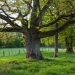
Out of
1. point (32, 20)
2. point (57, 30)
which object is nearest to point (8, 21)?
point (32, 20)

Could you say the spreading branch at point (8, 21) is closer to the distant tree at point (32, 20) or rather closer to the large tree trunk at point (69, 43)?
the distant tree at point (32, 20)

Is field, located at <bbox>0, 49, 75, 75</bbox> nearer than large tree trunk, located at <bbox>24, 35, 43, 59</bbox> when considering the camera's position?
Yes

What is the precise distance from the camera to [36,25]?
2741 cm

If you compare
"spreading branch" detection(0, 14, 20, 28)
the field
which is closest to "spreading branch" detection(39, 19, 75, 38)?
"spreading branch" detection(0, 14, 20, 28)

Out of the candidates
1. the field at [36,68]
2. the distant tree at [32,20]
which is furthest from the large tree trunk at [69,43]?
the field at [36,68]

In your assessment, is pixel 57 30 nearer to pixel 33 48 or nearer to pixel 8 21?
pixel 33 48

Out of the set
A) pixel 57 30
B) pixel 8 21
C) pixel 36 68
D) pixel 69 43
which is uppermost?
pixel 8 21

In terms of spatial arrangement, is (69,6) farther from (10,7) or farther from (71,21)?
(10,7)

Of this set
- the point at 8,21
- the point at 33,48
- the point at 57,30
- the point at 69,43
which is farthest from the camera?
the point at 69,43

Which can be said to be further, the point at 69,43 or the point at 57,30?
the point at 69,43

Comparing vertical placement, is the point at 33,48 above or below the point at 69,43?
below

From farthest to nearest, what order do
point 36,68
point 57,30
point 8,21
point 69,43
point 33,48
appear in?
point 69,43, point 33,48, point 57,30, point 8,21, point 36,68

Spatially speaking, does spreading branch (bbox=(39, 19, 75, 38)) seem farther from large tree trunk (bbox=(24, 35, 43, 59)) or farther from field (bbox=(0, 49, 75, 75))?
field (bbox=(0, 49, 75, 75))

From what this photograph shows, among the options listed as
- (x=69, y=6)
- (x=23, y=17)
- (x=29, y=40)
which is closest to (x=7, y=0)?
(x=23, y=17)
